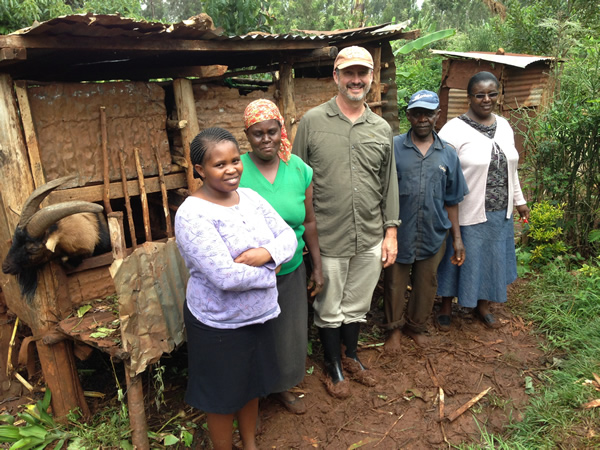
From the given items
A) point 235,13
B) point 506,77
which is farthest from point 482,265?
point 506,77

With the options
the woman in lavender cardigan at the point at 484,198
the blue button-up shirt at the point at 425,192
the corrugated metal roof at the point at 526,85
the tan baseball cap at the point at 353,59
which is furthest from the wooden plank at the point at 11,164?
the corrugated metal roof at the point at 526,85

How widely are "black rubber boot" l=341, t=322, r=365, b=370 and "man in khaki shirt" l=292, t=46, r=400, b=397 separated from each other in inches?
6.2

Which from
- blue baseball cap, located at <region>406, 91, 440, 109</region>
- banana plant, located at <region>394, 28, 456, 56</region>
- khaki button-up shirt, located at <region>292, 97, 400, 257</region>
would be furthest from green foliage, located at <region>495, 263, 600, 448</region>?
banana plant, located at <region>394, 28, 456, 56</region>

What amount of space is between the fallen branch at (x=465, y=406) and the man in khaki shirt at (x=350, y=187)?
3.21 ft

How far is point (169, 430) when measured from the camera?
3.25 m

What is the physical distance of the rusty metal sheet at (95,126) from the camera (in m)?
3.27

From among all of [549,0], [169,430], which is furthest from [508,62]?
[169,430]

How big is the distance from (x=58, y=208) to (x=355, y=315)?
6.89 ft

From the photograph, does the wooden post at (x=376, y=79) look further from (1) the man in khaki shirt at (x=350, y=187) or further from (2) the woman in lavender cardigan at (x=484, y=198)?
(1) the man in khaki shirt at (x=350, y=187)

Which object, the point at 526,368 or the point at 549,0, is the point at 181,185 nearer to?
the point at 526,368

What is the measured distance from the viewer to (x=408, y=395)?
3488 mm

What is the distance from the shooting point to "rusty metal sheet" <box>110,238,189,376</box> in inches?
106

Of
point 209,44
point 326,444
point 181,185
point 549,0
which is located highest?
point 549,0

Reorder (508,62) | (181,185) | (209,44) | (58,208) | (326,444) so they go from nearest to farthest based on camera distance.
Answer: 1. (58,208)
2. (326,444)
3. (209,44)
4. (181,185)
5. (508,62)
